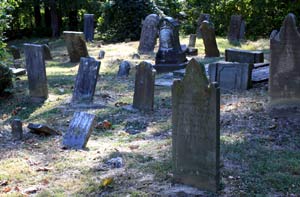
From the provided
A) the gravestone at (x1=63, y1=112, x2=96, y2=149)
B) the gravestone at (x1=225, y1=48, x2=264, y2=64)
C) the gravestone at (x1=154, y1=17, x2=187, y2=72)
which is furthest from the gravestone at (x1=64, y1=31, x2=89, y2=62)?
the gravestone at (x1=63, y1=112, x2=96, y2=149)

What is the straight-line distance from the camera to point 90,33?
22719 mm

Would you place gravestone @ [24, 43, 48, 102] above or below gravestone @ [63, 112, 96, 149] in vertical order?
above

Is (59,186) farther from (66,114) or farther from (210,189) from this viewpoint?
(66,114)

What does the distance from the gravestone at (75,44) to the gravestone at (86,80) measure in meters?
5.79

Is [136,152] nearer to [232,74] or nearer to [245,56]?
[232,74]

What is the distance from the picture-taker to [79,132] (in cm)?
717

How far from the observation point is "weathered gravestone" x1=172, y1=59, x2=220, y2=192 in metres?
4.98

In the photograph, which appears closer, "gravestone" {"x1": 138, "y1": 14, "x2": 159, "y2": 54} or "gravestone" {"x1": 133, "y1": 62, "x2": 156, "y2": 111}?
"gravestone" {"x1": 133, "y1": 62, "x2": 156, "y2": 111}

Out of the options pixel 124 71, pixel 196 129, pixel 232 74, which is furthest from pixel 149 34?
pixel 196 129

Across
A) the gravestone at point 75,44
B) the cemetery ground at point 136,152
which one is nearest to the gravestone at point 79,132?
the cemetery ground at point 136,152

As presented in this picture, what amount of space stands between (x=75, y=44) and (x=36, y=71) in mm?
5514

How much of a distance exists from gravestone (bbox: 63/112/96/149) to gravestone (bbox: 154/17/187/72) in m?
6.54

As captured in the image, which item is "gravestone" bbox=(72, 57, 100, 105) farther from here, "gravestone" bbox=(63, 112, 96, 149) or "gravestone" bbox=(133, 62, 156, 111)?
"gravestone" bbox=(63, 112, 96, 149)

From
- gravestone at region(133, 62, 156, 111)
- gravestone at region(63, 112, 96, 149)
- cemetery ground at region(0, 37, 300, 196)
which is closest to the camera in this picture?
cemetery ground at region(0, 37, 300, 196)
